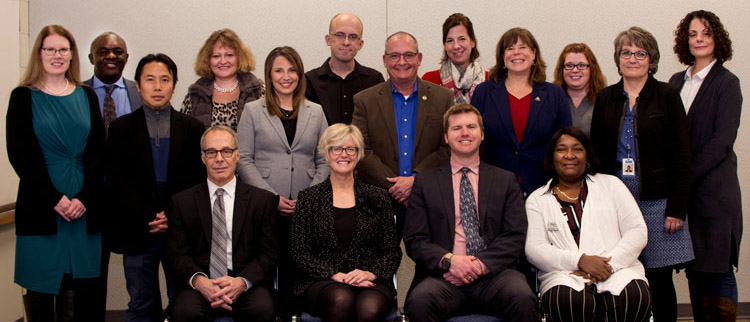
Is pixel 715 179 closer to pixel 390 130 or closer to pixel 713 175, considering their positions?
pixel 713 175

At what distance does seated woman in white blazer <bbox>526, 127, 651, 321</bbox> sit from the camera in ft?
9.09

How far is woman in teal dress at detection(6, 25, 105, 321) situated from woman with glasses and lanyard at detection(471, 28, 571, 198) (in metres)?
2.06

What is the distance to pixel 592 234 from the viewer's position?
296 centimetres

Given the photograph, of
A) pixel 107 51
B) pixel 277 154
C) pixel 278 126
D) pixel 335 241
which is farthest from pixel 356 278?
pixel 107 51

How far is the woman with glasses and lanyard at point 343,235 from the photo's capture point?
2826 mm

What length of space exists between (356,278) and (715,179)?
1941mm

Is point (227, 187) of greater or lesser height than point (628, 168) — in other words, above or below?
below

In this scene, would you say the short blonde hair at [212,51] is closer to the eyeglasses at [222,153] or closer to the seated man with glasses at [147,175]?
the seated man with glasses at [147,175]

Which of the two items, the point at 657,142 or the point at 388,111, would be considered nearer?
the point at 657,142

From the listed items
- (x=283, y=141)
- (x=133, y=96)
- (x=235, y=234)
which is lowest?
(x=235, y=234)

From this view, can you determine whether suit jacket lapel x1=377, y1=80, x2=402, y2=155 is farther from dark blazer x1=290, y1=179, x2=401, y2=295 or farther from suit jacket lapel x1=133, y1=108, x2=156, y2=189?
suit jacket lapel x1=133, y1=108, x2=156, y2=189

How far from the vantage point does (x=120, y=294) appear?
4.92 metres

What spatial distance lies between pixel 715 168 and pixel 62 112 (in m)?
3.35

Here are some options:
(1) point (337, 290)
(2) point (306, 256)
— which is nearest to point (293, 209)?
(2) point (306, 256)
